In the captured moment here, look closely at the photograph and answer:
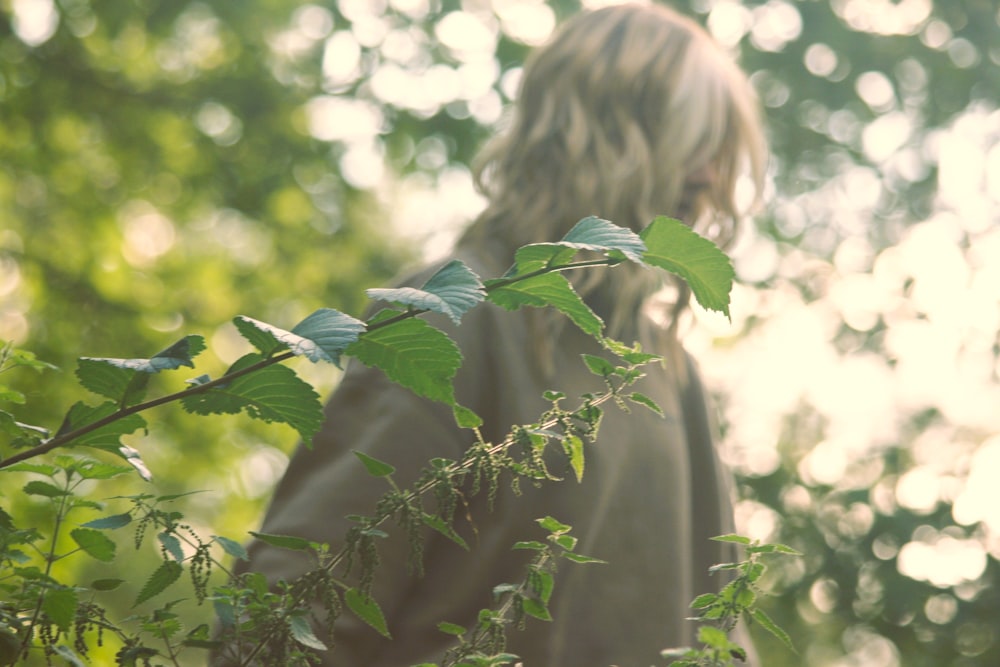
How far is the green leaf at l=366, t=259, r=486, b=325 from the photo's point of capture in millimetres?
620

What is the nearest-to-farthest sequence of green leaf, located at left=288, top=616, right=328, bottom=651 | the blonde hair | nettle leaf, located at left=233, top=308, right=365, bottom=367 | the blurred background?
nettle leaf, located at left=233, top=308, right=365, bottom=367 → green leaf, located at left=288, top=616, right=328, bottom=651 → the blonde hair → the blurred background

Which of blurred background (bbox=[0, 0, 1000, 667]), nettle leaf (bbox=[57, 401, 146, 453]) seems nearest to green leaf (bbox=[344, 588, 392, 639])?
nettle leaf (bbox=[57, 401, 146, 453])

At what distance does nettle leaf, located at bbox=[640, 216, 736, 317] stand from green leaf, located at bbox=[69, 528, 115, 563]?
18.1 inches

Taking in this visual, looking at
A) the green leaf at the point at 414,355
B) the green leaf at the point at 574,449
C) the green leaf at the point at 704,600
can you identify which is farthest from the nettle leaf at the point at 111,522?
the green leaf at the point at 704,600

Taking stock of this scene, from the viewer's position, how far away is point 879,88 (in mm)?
6973

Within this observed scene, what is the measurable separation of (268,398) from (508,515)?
94 centimetres

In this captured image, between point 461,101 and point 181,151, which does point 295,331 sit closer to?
point 461,101

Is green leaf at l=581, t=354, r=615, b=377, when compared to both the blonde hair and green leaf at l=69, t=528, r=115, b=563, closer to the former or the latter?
green leaf at l=69, t=528, r=115, b=563

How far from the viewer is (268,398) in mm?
698

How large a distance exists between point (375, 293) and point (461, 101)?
6205mm

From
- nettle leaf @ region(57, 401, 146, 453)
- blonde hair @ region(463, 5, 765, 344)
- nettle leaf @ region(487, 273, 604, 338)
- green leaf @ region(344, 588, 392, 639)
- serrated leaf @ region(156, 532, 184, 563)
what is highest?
nettle leaf @ region(487, 273, 604, 338)

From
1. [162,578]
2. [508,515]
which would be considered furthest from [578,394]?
[162,578]

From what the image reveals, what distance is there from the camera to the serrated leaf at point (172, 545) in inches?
28.8

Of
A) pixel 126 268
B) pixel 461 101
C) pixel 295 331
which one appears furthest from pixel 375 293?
pixel 126 268
